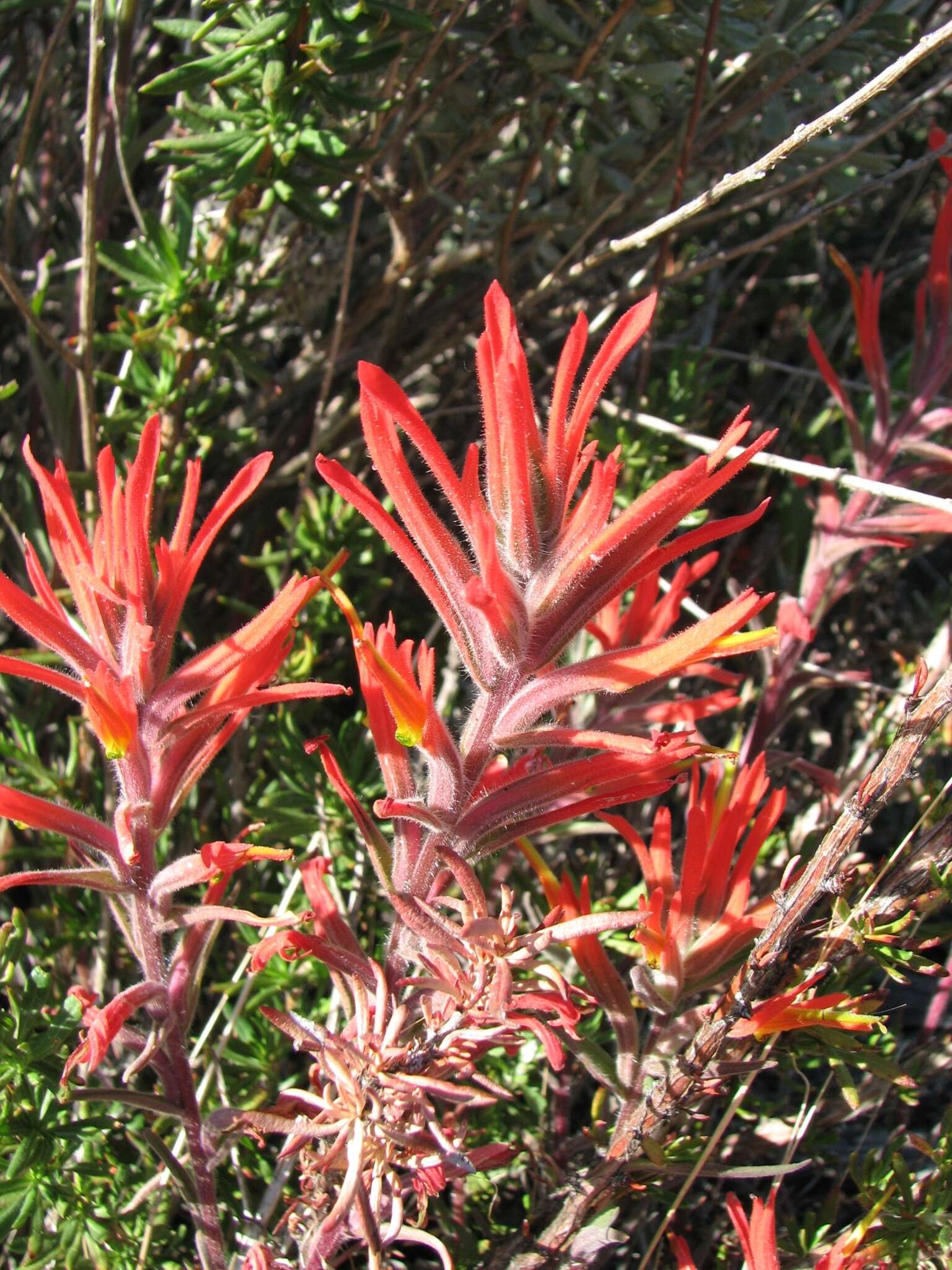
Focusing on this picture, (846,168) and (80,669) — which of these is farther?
(846,168)

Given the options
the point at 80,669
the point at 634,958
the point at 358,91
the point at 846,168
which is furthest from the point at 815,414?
the point at 80,669

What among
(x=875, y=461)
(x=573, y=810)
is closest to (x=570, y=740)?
(x=573, y=810)

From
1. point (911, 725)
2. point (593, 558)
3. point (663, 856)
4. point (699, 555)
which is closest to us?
point (593, 558)

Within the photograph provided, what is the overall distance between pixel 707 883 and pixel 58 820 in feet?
2.13

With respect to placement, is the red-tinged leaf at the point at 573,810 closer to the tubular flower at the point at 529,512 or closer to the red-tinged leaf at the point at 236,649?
the tubular flower at the point at 529,512

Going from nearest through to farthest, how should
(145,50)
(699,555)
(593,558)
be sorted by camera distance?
1. (593,558)
2. (145,50)
3. (699,555)

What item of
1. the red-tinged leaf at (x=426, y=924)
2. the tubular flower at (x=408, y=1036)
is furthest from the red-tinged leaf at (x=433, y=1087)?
the red-tinged leaf at (x=426, y=924)

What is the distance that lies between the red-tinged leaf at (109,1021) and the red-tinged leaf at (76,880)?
85 millimetres

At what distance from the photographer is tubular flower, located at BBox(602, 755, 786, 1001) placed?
1.10 metres

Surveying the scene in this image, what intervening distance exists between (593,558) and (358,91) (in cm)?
130

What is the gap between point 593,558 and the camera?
2.65 ft

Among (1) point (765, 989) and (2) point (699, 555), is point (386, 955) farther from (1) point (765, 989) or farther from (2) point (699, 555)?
(2) point (699, 555)

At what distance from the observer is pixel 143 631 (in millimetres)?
845

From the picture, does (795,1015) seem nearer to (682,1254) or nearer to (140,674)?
(682,1254)
